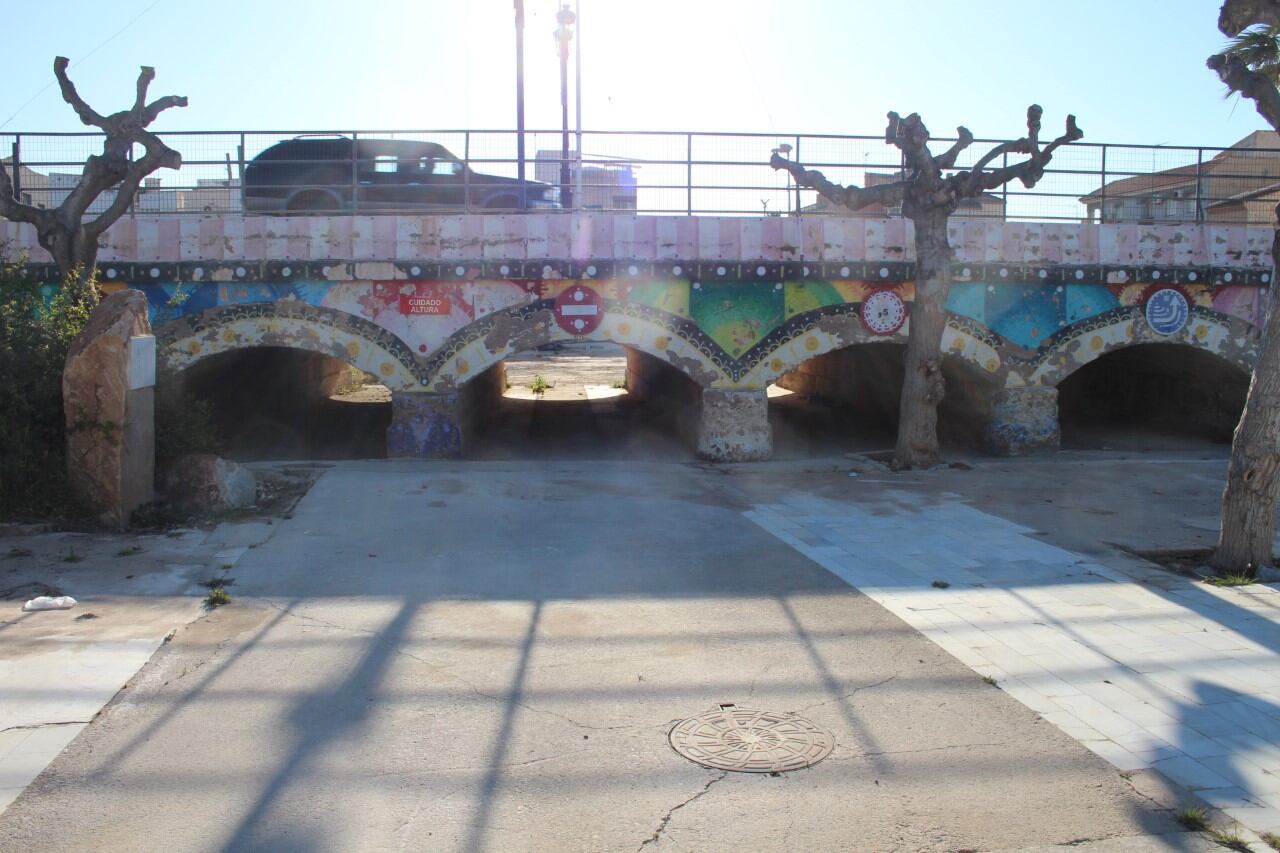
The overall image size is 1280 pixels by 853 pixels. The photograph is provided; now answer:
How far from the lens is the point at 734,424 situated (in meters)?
15.3

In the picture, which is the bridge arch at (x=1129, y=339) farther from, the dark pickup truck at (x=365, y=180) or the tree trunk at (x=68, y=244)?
the tree trunk at (x=68, y=244)

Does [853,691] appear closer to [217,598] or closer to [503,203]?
[217,598]

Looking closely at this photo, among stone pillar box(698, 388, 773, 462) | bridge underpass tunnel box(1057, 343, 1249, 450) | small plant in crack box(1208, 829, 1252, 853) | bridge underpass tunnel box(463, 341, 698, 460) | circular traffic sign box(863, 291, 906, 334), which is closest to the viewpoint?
small plant in crack box(1208, 829, 1252, 853)

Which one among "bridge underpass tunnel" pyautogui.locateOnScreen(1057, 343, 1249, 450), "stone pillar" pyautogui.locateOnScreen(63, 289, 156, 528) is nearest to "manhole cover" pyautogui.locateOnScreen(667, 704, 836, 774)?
"stone pillar" pyautogui.locateOnScreen(63, 289, 156, 528)

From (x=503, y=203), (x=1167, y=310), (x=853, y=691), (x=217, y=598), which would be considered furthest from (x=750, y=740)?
(x=1167, y=310)

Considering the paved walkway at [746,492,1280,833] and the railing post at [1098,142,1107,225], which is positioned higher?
the railing post at [1098,142,1107,225]

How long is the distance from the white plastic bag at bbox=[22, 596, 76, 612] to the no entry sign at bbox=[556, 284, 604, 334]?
8.44m

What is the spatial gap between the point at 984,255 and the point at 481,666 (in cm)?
1158

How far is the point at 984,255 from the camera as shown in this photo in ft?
51.4

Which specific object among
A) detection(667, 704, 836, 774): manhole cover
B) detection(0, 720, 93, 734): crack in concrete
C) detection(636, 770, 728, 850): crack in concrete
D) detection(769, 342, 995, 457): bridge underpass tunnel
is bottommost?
detection(636, 770, 728, 850): crack in concrete

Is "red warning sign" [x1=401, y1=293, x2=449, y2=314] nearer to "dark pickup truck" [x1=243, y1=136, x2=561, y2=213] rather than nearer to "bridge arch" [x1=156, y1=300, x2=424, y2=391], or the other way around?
"bridge arch" [x1=156, y1=300, x2=424, y2=391]

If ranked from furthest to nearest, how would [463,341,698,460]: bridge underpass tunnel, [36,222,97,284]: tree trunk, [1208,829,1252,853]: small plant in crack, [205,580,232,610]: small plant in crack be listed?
[463,341,698,460]: bridge underpass tunnel, [36,222,97,284]: tree trunk, [205,580,232,610]: small plant in crack, [1208,829,1252,853]: small plant in crack

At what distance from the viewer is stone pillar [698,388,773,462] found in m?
15.2

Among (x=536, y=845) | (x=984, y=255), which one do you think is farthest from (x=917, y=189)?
(x=536, y=845)
